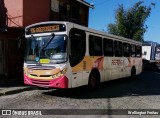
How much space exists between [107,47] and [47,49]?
4.48 meters

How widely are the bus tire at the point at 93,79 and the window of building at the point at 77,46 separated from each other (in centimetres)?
146

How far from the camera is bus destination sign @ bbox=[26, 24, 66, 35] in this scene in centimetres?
1155

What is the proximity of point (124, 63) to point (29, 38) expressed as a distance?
739 centimetres

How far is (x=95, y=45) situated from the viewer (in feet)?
45.0

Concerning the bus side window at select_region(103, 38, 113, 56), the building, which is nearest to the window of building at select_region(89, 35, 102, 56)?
the bus side window at select_region(103, 38, 113, 56)

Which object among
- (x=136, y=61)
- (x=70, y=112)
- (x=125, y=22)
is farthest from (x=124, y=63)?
(x=125, y=22)

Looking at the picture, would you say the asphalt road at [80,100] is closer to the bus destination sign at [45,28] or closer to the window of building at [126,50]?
the bus destination sign at [45,28]

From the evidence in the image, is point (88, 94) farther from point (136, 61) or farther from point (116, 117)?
point (136, 61)

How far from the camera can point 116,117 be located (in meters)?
8.63

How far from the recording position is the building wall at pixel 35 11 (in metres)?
17.2

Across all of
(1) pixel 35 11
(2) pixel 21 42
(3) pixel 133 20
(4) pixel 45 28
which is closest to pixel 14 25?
(1) pixel 35 11

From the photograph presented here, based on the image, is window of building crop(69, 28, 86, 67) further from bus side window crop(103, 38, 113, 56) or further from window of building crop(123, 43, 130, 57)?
window of building crop(123, 43, 130, 57)

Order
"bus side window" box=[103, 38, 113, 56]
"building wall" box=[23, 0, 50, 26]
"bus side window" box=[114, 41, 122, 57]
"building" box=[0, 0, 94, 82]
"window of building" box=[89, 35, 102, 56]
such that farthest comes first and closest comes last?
"building wall" box=[23, 0, 50, 26] < "building" box=[0, 0, 94, 82] < "bus side window" box=[114, 41, 122, 57] < "bus side window" box=[103, 38, 113, 56] < "window of building" box=[89, 35, 102, 56]

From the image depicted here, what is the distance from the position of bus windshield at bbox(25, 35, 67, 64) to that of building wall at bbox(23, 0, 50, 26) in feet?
17.1
